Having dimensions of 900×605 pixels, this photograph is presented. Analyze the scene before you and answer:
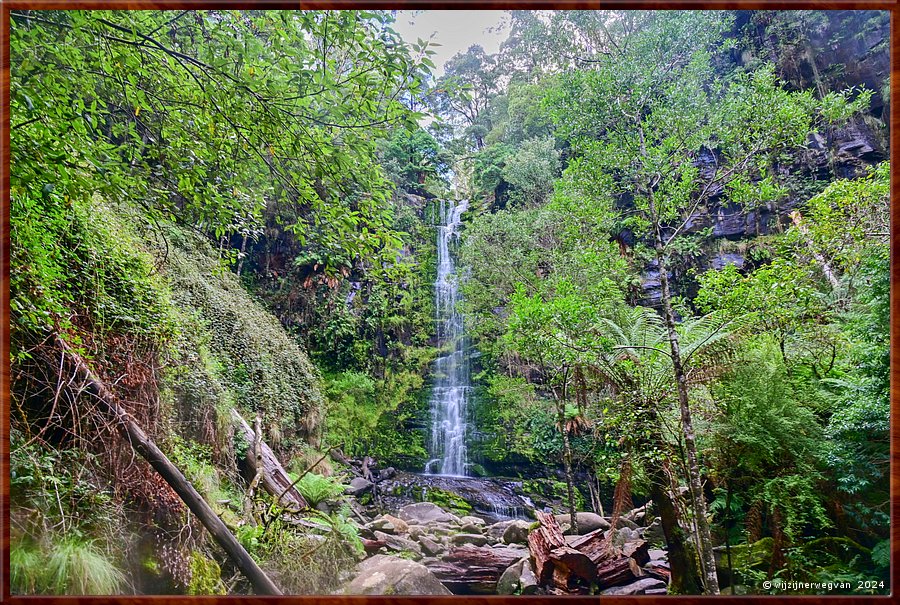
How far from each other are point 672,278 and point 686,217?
405mm

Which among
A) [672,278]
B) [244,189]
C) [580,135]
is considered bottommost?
[672,278]

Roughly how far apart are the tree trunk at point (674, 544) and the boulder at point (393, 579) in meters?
1.26

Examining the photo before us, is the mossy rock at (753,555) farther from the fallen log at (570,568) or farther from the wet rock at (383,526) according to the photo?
the wet rock at (383,526)

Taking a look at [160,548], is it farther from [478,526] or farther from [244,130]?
[244,130]

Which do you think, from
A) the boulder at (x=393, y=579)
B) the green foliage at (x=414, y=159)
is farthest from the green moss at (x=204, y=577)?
the green foliage at (x=414, y=159)

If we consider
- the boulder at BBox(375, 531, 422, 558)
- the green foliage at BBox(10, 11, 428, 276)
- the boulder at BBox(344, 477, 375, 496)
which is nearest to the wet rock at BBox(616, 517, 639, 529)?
the boulder at BBox(375, 531, 422, 558)

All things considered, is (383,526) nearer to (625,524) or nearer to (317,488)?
(317,488)

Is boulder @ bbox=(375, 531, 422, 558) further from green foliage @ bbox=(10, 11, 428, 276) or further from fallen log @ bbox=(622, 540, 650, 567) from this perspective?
green foliage @ bbox=(10, 11, 428, 276)

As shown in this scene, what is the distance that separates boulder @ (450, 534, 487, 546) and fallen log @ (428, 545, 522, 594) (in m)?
0.04

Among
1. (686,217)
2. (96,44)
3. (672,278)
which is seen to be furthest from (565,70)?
(96,44)

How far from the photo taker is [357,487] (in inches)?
117

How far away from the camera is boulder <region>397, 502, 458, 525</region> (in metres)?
2.73

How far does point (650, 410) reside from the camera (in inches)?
97.9

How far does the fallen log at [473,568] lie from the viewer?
222 centimetres
